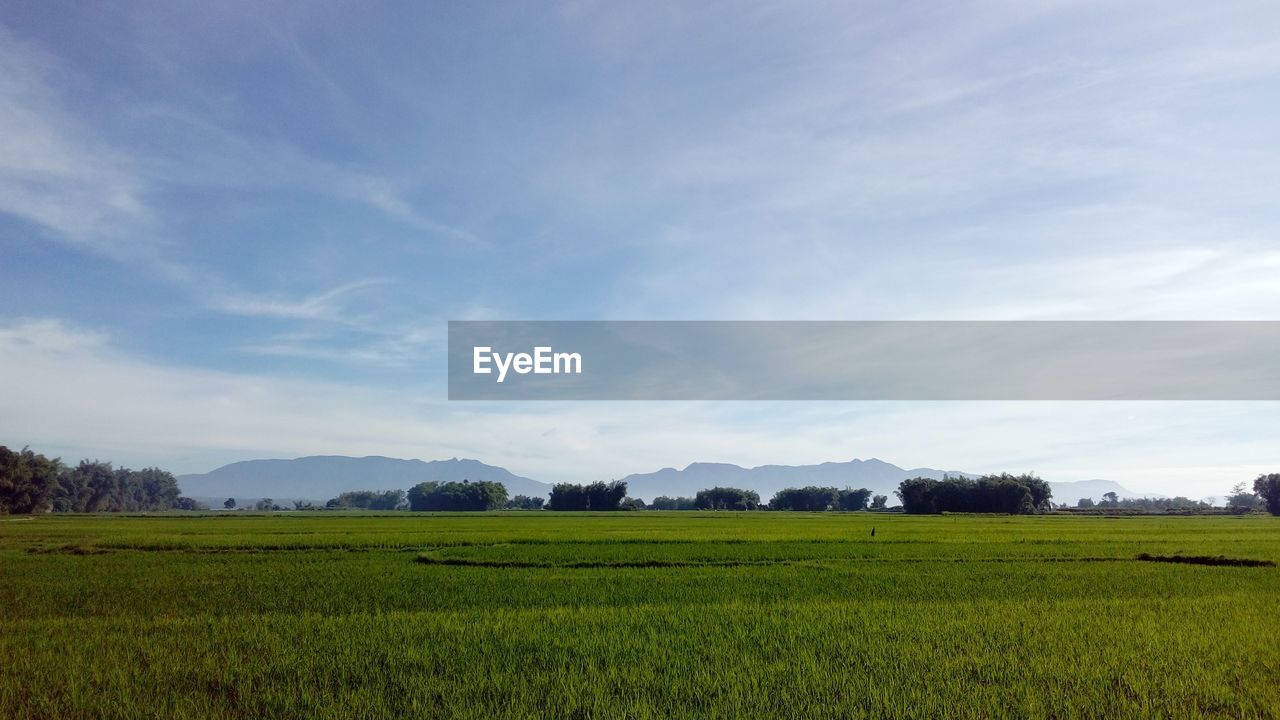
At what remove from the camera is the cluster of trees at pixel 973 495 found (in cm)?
9169

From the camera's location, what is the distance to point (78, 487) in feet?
377

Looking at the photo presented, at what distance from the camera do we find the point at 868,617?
12156mm

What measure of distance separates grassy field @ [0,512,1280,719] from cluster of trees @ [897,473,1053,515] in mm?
78494

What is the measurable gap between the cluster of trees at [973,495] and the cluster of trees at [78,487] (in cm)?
10568

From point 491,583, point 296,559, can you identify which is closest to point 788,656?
point 491,583

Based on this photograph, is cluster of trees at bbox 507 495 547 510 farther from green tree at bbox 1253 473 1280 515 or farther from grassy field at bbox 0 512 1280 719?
grassy field at bbox 0 512 1280 719

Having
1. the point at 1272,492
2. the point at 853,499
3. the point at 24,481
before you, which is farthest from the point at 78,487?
the point at 1272,492

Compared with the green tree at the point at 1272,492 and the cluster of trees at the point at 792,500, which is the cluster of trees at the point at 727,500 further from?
the green tree at the point at 1272,492

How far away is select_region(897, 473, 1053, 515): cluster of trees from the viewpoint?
91688mm

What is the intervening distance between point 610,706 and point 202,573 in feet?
53.2

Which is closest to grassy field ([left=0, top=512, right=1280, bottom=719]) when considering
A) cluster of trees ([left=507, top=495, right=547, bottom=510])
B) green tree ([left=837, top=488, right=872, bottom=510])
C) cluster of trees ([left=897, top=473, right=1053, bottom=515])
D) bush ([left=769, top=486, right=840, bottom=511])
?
cluster of trees ([left=897, top=473, right=1053, bottom=515])

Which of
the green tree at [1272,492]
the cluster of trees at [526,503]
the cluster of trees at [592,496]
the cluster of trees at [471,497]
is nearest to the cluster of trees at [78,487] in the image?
the cluster of trees at [471,497]

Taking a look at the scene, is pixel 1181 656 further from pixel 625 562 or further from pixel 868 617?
pixel 625 562

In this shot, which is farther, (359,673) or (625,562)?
(625,562)
